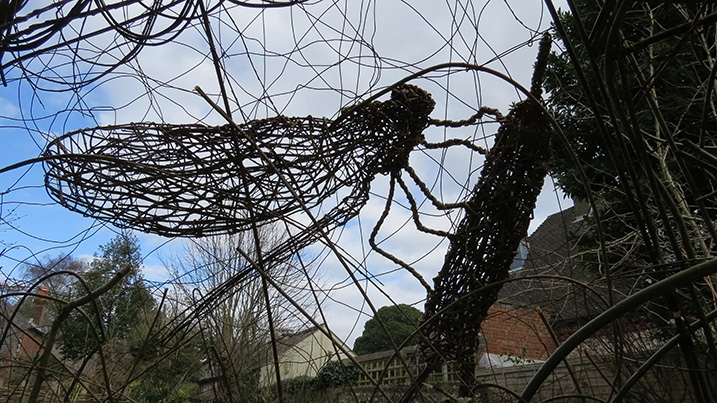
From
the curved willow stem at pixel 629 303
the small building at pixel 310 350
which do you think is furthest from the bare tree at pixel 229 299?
the curved willow stem at pixel 629 303

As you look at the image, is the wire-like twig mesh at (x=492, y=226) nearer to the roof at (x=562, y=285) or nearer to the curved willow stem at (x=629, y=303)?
the roof at (x=562, y=285)

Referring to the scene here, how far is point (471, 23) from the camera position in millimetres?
930

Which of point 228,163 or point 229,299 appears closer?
point 228,163

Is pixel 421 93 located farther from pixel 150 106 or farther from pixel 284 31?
pixel 150 106

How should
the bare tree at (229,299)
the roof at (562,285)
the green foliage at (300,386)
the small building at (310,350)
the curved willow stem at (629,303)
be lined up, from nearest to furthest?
the curved willow stem at (629,303)
the small building at (310,350)
the roof at (562,285)
the bare tree at (229,299)
the green foliage at (300,386)

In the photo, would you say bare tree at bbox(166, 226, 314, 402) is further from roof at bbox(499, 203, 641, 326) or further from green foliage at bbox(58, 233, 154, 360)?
roof at bbox(499, 203, 641, 326)

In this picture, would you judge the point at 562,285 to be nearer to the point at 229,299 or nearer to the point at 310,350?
the point at 229,299

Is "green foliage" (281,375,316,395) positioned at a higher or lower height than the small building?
lower

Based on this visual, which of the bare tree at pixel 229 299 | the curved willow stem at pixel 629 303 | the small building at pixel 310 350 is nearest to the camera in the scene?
the curved willow stem at pixel 629 303

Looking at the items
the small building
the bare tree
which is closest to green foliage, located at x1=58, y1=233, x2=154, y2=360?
the bare tree

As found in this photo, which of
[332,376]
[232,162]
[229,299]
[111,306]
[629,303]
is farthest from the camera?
[332,376]

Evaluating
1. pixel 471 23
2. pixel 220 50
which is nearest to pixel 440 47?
pixel 471 23

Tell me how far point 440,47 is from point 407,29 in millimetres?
100

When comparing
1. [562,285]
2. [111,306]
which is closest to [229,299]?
[111,306]
